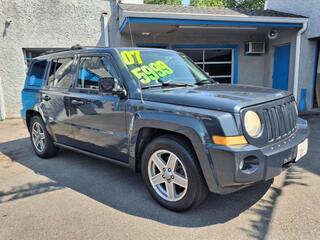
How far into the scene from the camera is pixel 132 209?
3541 millimetres

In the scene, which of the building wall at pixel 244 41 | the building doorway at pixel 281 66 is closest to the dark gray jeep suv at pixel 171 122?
the building wall at pixel 244 41

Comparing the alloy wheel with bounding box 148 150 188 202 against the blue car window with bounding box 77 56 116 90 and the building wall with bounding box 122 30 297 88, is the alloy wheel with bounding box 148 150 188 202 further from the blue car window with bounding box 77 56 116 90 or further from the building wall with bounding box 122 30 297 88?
the building wall with bounding box 122 30 297 88

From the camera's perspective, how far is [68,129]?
4.75 metres

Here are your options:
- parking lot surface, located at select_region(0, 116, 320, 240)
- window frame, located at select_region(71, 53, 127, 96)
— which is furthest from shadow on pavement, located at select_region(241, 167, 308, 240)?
window frame, located at select_region(71, 53, 127, 96)

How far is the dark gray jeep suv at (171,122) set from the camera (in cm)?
287

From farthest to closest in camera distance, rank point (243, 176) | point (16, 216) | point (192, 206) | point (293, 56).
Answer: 1. point (293, 56)
2. point (16, 216)
3. point (192, 206)
4. point (243, 176)

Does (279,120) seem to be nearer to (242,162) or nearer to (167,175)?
(242,162)

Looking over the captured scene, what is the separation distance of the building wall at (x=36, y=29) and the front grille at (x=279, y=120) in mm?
8809

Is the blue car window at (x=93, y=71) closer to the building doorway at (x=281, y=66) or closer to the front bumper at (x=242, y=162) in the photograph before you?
the front bumper at (x=242, y=162)

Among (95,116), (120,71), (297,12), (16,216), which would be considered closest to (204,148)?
(120,71)

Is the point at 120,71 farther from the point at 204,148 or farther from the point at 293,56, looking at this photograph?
the point at 293,56

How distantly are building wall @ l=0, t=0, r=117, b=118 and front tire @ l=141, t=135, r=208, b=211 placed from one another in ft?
27.8

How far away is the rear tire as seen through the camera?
17.9 ft

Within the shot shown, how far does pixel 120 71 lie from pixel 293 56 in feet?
30.9
